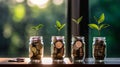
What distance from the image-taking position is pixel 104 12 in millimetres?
2186

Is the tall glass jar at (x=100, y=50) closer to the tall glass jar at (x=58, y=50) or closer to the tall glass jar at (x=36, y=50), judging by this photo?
the tall glass jar at (x=58, y=50)

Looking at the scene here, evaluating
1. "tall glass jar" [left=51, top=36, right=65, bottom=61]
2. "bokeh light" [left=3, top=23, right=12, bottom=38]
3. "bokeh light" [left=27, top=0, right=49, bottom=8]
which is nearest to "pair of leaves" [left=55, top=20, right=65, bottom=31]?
"tall glass jar" [left=51, top=36, right=65, bottom=61]

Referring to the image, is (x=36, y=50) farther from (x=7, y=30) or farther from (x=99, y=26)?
(x=99, y=26)

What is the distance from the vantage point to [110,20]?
2.18 metres

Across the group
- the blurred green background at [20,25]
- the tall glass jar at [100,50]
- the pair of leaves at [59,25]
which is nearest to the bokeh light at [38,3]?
the blurred green background at [20,25]

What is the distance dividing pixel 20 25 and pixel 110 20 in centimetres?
70

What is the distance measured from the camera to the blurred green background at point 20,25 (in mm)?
2145

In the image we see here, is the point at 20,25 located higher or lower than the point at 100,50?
higher

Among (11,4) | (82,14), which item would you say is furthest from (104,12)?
(11,4)

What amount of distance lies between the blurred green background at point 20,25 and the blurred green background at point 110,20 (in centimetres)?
31

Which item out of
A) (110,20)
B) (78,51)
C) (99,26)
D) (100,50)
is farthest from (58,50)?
(110,20)

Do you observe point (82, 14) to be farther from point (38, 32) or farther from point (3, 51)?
point (3, 51)

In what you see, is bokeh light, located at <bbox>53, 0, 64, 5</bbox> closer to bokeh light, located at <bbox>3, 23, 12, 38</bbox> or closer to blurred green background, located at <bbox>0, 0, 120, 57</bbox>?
blurred green background, located at <bbox>0, 0, 120, 57</bbox>

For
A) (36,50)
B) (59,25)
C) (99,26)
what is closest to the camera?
(36,50)
